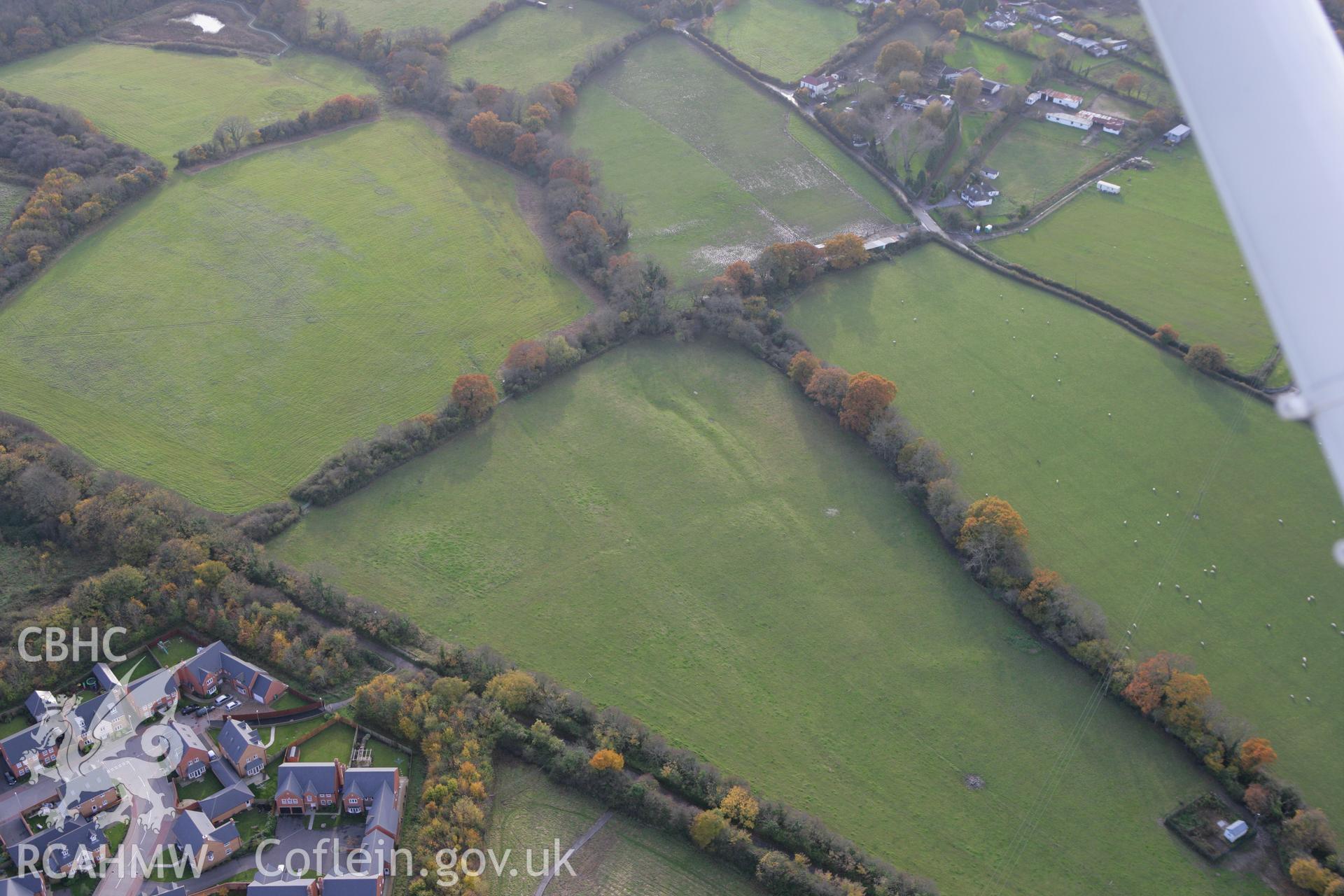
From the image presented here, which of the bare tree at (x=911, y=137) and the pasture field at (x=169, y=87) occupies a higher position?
the bare tree at (x=911, y=137)

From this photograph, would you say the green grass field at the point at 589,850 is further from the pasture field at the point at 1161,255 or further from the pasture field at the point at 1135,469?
the pasture field at the point at 1161,255

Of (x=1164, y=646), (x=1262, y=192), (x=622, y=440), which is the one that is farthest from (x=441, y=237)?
(x=1262, y=192)

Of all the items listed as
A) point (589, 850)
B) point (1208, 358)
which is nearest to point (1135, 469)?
point (1208, 358)

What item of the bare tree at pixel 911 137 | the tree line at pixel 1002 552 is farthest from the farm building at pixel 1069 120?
the tree line at pixel 1002 552

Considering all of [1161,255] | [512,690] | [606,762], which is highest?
[1161,255]

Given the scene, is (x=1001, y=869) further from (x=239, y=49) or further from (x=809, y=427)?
(x=239, y=49)

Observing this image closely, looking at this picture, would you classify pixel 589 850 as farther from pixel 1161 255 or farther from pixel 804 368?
pixel 1161 255

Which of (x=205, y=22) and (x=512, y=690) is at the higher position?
(x=205, y=22)
